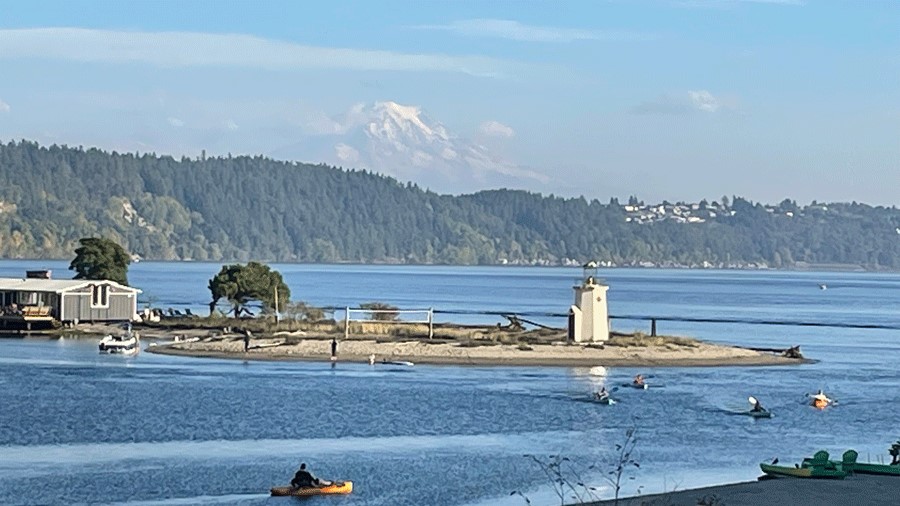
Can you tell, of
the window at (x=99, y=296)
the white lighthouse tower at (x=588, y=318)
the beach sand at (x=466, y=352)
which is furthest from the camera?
the window at (x=99, y=296)

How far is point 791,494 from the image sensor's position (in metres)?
35.6

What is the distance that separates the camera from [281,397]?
213 feet

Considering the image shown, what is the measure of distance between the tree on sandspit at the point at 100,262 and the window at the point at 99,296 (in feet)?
23.2

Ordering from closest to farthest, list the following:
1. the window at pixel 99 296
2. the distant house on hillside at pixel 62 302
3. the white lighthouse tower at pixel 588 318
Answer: the white lighthouse tower at pixel 588 318, the distant house on hillside at pixel 62 302, the window at pixel 99 296

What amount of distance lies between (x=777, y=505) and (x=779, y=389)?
40.9 metres

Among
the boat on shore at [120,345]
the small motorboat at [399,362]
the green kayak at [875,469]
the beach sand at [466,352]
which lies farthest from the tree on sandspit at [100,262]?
the green kayak at [875,469]

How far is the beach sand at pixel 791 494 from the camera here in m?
34.0

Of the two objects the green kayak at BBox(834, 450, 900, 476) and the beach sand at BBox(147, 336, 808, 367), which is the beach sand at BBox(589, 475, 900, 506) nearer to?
the green kayak at BBox(834, 450, 900, 476)

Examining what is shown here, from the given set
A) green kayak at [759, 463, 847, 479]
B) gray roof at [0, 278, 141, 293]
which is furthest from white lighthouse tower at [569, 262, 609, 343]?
green kayak at [759, 463, 847, 479]

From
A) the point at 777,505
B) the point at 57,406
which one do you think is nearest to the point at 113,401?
the point at 57,406

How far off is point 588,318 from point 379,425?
113ft

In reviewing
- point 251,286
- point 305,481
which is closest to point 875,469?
point 305,481

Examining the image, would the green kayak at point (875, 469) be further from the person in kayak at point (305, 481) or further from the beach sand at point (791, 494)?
the person in kayak at point (305, 481)

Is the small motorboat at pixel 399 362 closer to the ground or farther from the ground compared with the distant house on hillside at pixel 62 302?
closer to the ground
